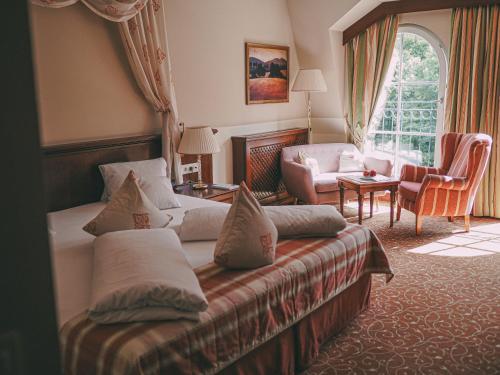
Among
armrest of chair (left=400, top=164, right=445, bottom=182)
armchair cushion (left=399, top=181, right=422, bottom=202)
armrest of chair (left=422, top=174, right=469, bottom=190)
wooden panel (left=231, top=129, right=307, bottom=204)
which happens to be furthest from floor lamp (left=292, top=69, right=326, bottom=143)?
armrest of chair (left=422, top=174, right=469, bottom=190)

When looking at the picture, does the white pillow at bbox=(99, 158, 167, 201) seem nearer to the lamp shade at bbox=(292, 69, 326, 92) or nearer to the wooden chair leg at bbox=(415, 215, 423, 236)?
the lamp shade at bbox=(292, 69, 326, 92)

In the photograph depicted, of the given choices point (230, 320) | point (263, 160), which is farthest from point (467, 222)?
point (230, 320)

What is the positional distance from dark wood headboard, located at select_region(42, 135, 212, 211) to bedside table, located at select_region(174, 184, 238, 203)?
1.56 ft

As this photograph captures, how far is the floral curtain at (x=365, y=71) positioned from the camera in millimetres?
6383

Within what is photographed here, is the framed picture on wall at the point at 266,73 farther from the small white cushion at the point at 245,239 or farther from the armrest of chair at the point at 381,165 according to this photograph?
the small white cushion at the point at 245,239

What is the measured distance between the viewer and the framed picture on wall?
595 cm

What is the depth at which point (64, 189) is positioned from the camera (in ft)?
12.8

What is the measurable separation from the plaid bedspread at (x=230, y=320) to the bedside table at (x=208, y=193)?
1.61 metres

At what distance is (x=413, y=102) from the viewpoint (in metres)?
6.52

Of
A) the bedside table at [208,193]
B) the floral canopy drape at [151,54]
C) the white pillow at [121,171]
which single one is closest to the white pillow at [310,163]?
the bedside table at [208,193]

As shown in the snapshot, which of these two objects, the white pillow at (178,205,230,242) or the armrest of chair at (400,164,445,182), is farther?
the armrest of chair at (400,164,445,182)

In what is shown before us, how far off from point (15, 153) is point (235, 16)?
211 inches

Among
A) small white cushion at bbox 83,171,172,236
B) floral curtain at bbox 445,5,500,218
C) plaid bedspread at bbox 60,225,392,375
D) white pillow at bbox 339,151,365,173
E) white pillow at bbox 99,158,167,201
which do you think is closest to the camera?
plaid bedspread at bbox 60,225,392,375

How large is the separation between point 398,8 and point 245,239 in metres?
4.78
